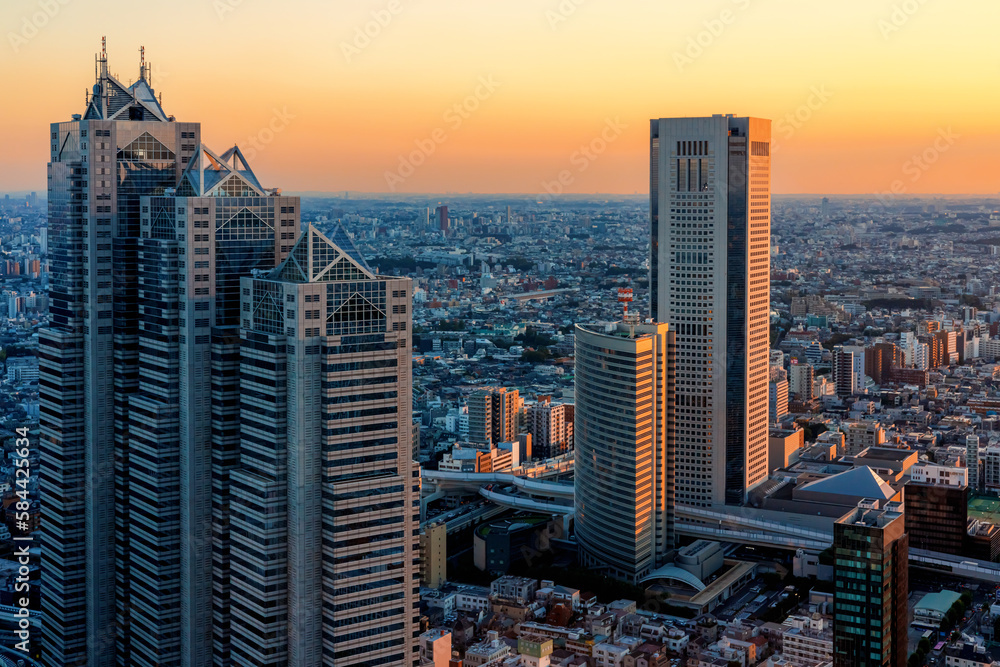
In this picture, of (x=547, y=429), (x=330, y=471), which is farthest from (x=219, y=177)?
(x=547, y=429)

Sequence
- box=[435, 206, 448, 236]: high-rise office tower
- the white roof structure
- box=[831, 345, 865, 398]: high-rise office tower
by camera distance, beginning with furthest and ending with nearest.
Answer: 1. box=[435, 206, 448, 236]: high-rise office tower
2. box=[831, 345, 865, 398]: high-rise office tower
3. the white roof structure

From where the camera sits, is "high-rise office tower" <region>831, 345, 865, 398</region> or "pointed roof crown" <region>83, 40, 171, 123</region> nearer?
"pointed roof crown" <region>83, 40, 171, 123</region>

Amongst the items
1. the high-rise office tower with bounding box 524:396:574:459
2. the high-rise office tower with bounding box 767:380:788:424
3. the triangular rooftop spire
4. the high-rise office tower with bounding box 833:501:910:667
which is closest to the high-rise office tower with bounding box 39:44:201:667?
the triangular rooftop spire

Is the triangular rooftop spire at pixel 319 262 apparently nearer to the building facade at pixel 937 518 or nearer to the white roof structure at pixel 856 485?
the building facade at pixel 937 518

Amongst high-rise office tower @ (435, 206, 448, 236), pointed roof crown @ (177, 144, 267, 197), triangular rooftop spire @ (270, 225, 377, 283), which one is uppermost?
high-rise office tower @ (435, 206, 448, 236)

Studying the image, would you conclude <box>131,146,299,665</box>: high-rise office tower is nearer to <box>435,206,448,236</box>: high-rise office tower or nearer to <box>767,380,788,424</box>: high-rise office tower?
<box>767,380,788,424</box>: high-rise office tower

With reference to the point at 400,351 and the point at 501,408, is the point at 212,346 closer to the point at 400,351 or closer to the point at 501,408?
the point at 400,351

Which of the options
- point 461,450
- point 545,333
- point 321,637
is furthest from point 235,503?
point 545,333
